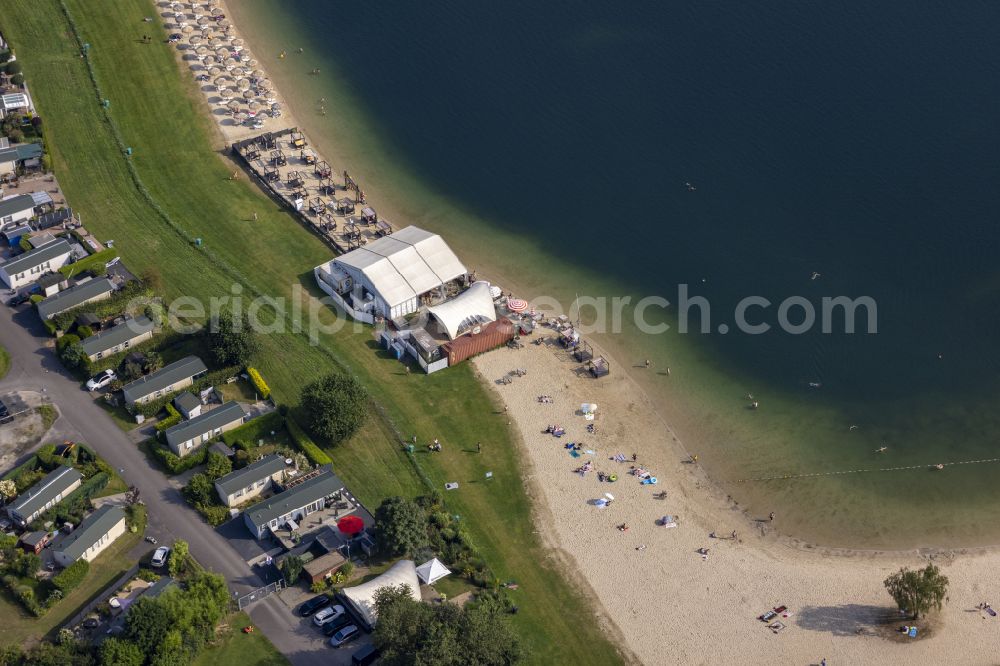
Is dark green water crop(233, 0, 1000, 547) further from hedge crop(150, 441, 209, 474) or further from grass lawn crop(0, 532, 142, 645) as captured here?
grass lawn crop(0, 532, 142, 645)

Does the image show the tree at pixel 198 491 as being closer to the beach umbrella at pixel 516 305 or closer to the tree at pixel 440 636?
the tree at pixel 440 636

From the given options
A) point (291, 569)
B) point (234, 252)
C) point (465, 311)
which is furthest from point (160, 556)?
point (234, 252)

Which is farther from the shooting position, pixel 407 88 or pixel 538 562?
pixel 407 88

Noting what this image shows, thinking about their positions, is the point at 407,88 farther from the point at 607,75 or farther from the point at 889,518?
the point at 889,518

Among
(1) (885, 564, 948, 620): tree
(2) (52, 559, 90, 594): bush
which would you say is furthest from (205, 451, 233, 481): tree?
(1) (885, 564, 948, 620): tree

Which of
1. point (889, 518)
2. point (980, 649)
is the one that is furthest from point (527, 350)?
point (980, 649)

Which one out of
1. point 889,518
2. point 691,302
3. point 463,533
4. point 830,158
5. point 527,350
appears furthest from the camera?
point 830,158
